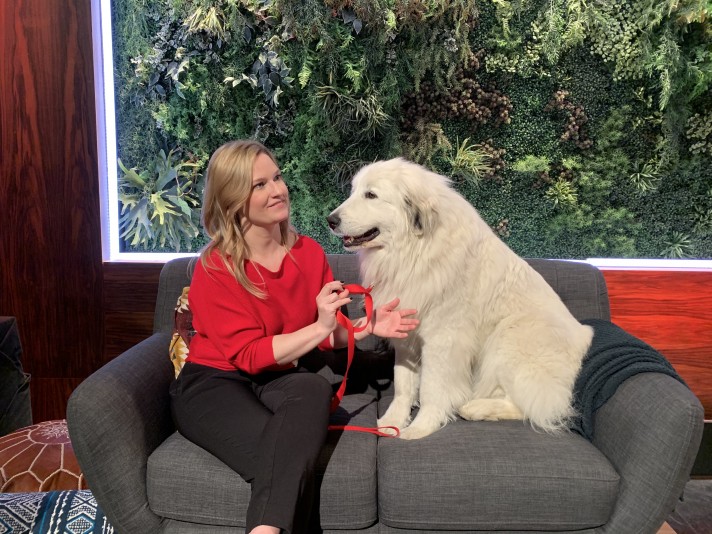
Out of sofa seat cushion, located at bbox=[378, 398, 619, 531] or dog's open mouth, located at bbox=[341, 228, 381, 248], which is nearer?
sofa seat cushion, located at bbox=[378, 398, 619, 531]

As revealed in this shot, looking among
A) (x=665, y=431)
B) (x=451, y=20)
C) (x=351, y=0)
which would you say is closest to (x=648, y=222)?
(x=451, y=20)

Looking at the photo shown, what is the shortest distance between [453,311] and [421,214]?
39 cm

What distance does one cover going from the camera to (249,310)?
1.79 m

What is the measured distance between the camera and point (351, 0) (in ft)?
8.91

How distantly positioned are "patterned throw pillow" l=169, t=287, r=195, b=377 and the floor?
2.01 m

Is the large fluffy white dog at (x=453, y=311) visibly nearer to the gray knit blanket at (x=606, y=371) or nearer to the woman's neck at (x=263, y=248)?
the gray knit blanket at (x=606, y=371)

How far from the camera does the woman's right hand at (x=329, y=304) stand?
1.65 metres

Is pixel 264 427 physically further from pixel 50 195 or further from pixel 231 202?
pixel 50 195

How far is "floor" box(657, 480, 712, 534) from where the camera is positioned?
2.20 m

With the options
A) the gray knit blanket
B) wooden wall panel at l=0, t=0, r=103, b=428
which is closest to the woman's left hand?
the gray knit blanket

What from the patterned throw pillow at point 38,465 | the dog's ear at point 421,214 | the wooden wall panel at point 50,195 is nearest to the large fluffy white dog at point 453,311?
the dog's ear at point 421,214

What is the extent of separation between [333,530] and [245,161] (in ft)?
4.13

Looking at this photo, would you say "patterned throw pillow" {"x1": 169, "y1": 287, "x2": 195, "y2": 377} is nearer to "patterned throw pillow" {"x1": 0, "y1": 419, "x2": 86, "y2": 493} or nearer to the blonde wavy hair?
the blonde wavy hair

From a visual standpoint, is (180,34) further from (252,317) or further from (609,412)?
(609,412)
